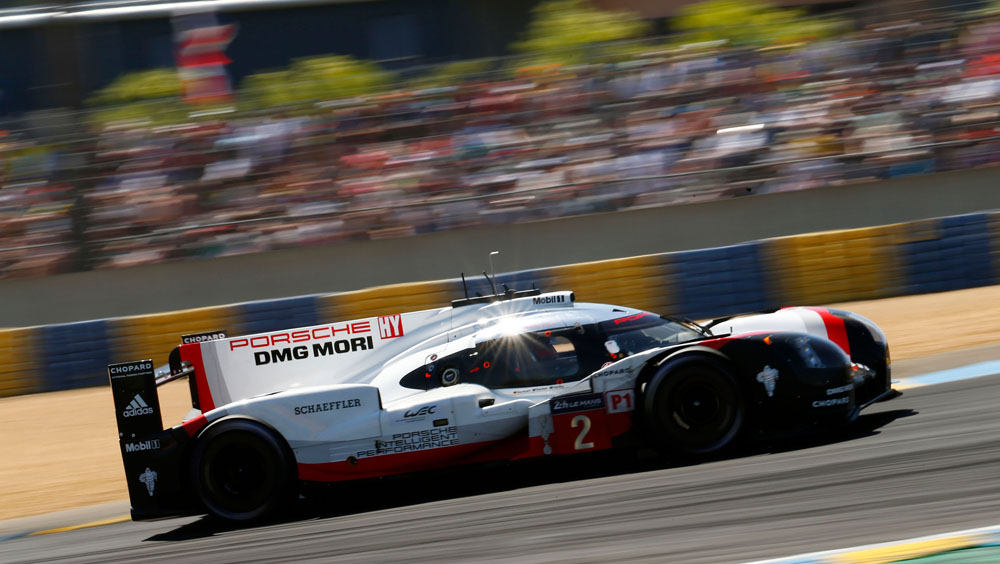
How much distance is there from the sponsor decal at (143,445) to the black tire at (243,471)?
9.7 inches

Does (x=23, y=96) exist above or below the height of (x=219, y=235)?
above

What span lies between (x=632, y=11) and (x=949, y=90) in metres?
7.98

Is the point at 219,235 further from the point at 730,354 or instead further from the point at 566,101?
the point at 730,354

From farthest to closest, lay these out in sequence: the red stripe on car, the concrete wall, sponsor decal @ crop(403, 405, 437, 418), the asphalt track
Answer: the concrete wall
the red stripe on car
sponsor decal @ crop(403, 405, 437, 418)
the asphalt track

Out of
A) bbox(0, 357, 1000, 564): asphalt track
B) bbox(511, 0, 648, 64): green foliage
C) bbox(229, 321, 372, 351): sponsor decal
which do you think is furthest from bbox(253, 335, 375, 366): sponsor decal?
bbox(511, 0, 648, 64): green foliage

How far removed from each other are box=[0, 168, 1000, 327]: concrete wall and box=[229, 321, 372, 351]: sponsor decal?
6.53m

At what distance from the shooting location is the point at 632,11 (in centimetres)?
1955

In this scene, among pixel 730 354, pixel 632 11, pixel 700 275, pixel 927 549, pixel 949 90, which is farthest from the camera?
pixel 632 11

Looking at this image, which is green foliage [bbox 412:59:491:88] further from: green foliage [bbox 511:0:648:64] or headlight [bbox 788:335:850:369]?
headlight [bbox 788:335:850:369]

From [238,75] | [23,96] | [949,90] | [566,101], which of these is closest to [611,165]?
[566,101]

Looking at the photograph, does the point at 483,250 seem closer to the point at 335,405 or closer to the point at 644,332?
the point at 644,332

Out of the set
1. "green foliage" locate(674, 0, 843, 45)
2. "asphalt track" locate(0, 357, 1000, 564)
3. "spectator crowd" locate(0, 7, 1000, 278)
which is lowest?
"asphalt track" locate(0, 357, 1000, 564)

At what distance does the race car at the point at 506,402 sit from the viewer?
5641 mm

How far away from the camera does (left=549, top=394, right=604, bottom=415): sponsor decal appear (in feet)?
18.5
